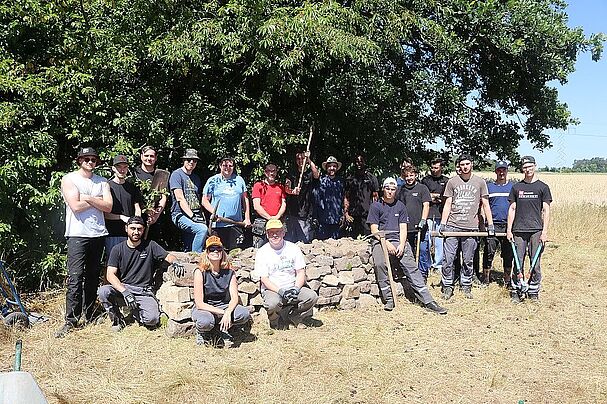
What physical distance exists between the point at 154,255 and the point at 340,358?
7.70 ft

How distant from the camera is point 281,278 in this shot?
6461 mm

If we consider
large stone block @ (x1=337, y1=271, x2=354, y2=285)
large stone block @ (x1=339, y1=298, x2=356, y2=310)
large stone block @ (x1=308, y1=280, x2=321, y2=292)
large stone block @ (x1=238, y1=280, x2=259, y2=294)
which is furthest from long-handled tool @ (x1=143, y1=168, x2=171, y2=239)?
large stone block @ (x1=339, y1=298, x2=356, y2=310)

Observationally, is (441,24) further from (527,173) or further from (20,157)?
(20,157)

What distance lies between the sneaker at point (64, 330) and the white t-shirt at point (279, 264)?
203cm

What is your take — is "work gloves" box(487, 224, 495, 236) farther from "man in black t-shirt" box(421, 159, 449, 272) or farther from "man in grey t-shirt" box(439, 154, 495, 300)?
"man in black t-shirt" box(421, 159, 449, 272)

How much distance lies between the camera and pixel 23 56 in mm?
7973

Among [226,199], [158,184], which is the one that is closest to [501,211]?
[226,199]

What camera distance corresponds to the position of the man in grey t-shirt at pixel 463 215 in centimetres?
786

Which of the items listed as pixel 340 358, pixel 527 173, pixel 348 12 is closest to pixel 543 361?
pixel 340 358

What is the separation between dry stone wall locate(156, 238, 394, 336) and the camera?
20.2 feet

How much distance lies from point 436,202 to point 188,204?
369 centimetres

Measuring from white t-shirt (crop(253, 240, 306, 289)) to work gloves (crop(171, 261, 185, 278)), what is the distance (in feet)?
2.61

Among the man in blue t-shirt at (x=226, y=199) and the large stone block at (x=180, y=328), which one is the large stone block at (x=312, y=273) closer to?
the man in blue t-shirt at (x=226, y=199)

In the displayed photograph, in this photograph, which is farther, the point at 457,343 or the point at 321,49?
the point at 321,49
